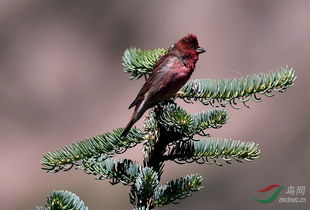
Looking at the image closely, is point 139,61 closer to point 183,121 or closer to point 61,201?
point 183,121

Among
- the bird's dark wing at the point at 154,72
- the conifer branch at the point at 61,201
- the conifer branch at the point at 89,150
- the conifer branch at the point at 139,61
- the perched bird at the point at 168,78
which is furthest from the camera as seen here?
the perched bird at the point at 168,78

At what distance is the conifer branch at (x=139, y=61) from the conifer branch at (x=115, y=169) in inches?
21.1

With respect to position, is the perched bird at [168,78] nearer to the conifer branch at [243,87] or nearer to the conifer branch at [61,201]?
the conifer branch at [243,87]

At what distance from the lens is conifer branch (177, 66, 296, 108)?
2602 millimetres

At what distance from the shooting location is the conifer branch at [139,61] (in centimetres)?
277

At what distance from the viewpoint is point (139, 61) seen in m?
2.82

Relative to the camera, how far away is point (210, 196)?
8.32 m

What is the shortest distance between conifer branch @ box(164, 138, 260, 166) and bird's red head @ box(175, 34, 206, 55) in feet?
2.58

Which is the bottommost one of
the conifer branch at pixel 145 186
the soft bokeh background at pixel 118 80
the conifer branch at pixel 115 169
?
the conifer branch at pixel 145 186

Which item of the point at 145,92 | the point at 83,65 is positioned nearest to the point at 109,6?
the point at 83,65

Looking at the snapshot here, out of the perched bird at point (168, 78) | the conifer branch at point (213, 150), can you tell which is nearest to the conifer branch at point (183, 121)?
the conifer branch at point (213, 150)

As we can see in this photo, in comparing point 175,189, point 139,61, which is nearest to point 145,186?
point 175,189

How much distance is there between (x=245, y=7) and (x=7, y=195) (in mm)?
5416

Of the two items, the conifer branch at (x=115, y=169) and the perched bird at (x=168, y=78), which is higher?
the perched bird at (x=168, y=78)
